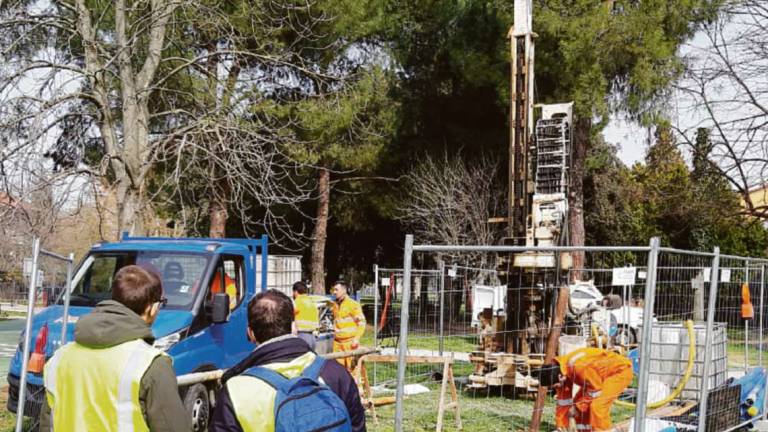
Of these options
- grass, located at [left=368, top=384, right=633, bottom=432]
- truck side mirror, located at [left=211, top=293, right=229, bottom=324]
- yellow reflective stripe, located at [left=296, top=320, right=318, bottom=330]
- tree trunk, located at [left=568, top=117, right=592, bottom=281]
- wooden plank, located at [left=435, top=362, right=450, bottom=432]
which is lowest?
grass, located at [left=368, top=384, right=633, bottom=432]

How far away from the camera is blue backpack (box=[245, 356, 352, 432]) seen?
258cm

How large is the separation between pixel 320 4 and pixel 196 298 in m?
13.4

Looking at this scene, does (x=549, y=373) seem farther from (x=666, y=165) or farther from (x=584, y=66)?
(x=666, y=165)

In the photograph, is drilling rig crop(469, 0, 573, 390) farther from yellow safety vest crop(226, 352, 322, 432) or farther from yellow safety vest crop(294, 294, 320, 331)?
yellow safety vest crop(226, 352, 322, 432)

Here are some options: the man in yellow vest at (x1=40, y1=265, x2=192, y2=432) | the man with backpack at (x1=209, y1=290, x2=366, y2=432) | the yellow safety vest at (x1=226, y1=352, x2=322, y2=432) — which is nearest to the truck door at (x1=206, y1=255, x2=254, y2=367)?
the man in yellow vest at (x1=40, y1=265, x2=192, y2=432)

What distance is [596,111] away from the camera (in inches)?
810

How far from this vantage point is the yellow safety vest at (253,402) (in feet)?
8.53

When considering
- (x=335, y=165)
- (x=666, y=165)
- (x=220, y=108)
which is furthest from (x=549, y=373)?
(x=666, y=165)

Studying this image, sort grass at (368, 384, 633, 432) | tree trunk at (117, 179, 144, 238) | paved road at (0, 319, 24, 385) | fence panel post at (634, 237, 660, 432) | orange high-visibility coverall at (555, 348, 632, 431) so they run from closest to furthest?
fence panel post at (634, 237, 660, 432) < orange high-visibility coverall at (555, 348, 632, 431) < grass at (368, 384, 633, 432) < tree trunk at (117, 179, 144, 238) < paved road at (0, 319, 24, 385)

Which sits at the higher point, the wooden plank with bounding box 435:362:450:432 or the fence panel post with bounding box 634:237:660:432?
the fence panel post with bounding box 634:237:660:432

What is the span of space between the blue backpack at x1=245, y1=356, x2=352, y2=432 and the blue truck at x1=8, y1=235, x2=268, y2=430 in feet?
17.2

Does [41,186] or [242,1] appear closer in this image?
[41,186]

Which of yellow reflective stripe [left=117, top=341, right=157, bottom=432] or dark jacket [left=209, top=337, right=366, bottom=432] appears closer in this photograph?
dark jacket [left=209, top=337, right=366, bottom=432]

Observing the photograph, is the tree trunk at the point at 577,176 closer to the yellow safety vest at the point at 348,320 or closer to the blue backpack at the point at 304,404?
the yellow safety vest at the point at 348,320
